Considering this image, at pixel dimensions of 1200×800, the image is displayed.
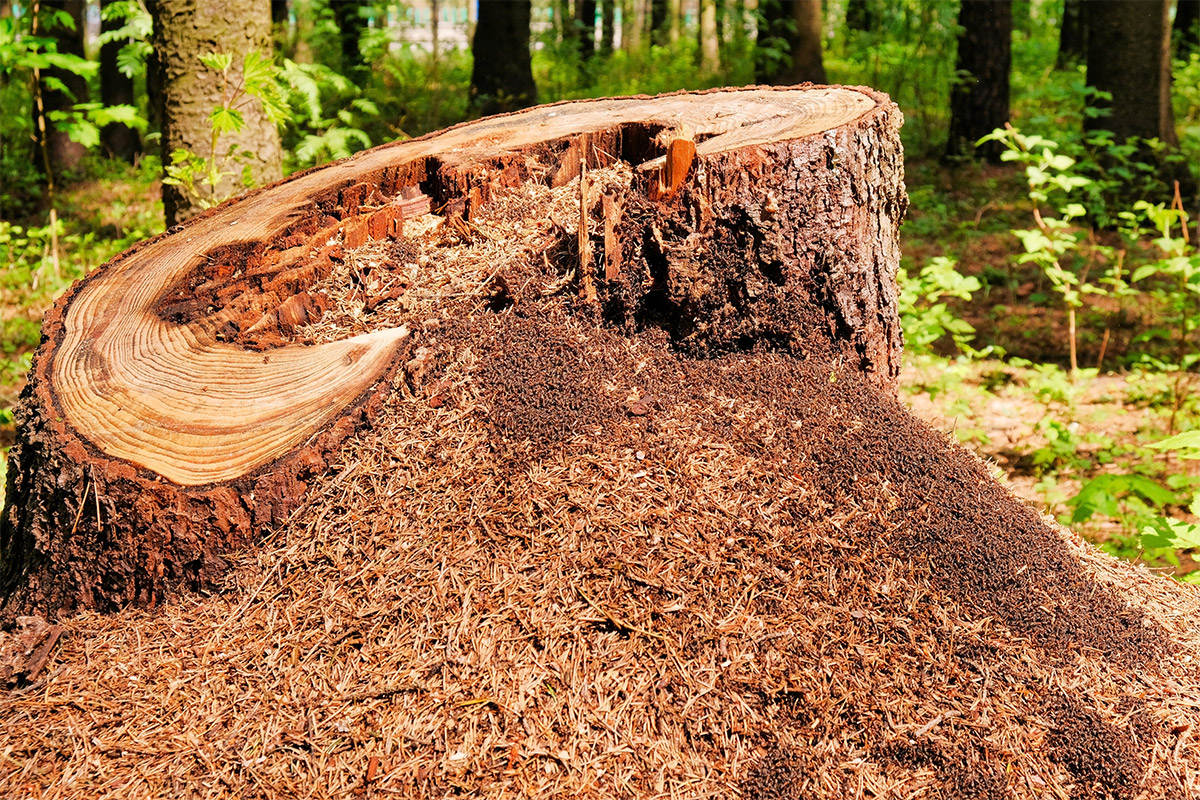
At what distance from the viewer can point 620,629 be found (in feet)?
6.44

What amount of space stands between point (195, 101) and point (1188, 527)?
4.55 metres

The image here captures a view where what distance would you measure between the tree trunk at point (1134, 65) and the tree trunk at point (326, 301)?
5.74 metres

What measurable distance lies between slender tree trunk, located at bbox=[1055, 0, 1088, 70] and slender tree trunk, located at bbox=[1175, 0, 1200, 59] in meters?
1.35

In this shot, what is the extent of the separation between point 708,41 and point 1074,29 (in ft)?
21.5

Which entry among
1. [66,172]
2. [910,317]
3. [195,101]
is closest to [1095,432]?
[910,317]

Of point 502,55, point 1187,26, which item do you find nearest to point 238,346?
point 502,55

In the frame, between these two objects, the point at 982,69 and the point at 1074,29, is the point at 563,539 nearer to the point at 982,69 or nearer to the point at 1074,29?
the point at 982,69

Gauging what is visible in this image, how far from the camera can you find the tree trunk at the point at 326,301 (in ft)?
6.74

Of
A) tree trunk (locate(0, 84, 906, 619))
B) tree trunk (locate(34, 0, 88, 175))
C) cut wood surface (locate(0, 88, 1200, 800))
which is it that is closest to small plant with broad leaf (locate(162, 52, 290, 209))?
tree trunk (locate(0, 84, 906, 619))

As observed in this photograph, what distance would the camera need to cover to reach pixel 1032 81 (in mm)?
11438

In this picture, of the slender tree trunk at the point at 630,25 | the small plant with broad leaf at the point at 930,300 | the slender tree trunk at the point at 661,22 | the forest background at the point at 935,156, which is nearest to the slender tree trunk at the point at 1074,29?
the forest background at the point at 935,156

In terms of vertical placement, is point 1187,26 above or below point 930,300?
above

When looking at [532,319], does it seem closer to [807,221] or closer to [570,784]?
[807,221]

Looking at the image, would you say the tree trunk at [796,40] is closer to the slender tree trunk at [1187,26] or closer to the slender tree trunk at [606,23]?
the slender tree trunk at [606,23]
